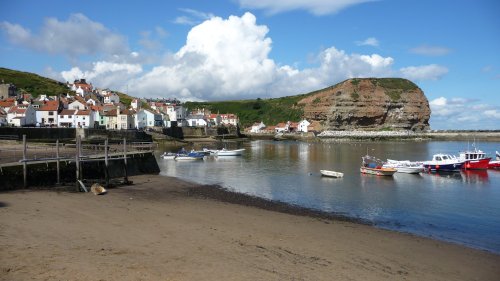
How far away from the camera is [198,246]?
12.5m

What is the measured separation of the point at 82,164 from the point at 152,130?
230 feet

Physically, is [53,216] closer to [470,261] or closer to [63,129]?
[470,261]

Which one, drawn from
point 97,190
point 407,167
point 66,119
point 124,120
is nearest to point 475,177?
Result: point 407,167

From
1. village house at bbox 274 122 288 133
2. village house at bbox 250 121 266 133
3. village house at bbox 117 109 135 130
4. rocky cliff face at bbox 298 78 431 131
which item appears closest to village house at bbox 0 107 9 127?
village house at bbox 117 109 135 130

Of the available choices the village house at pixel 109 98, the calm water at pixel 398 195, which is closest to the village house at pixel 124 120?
the village house at pixel 109 98

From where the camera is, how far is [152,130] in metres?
95.8

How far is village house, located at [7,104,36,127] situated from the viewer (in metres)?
74.3

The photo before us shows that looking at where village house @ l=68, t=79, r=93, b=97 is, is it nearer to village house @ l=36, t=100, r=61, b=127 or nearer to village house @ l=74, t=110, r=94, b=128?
village house @ l=74, t=110, r=94, b=128

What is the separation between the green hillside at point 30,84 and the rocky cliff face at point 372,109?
339 feet

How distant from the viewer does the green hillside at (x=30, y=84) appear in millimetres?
133875

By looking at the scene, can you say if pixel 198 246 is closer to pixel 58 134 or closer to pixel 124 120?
pixel 58 134

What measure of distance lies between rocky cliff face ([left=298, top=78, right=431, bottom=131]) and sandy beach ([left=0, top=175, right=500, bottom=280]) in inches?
5977

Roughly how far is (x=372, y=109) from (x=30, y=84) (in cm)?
13251

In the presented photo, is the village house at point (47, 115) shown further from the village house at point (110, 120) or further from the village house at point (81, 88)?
the village house at point (81, 88)
